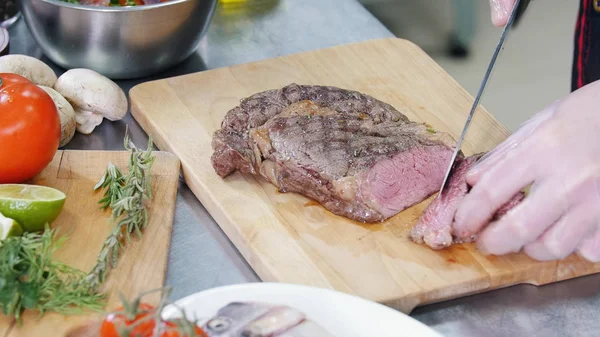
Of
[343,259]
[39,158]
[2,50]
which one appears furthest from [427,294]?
[2,50]

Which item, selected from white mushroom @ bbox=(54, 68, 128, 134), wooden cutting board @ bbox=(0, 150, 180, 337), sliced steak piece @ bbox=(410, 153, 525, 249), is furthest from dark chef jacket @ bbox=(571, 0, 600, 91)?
white mushroom @ bbox=(54, 68, 128, 134)

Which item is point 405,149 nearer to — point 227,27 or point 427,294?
point 427,294

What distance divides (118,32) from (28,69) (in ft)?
1.24

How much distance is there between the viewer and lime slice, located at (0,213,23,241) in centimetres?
245

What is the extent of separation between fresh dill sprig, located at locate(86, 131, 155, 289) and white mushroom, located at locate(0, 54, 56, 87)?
0.55m

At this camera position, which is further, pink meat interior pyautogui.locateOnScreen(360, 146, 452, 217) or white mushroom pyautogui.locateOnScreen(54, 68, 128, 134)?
white mushroom pyautogui.locateOnScreen(54, 68, 128, 134)

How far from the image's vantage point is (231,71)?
3549 mm

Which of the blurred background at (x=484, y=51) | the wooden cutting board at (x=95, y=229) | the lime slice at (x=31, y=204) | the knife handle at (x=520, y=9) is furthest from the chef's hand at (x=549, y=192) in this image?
the blurred background at (x=484, y=51)

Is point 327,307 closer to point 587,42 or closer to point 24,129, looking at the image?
point 24,129

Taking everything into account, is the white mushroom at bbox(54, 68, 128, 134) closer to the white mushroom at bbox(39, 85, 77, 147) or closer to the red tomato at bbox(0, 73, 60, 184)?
the white mushroom at bbox(39, 85, 77, 147)

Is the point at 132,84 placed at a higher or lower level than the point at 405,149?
lower

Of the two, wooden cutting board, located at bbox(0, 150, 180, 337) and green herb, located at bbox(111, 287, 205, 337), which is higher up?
green herb, located at bbox(111, 287, 205, 337)

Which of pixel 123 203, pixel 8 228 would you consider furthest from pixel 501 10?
pixel 8 228

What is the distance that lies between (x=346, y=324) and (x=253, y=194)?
78cm
